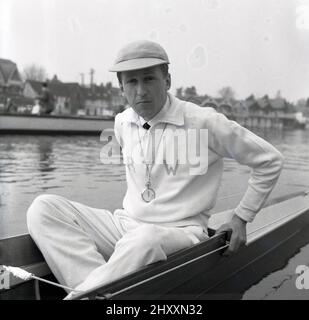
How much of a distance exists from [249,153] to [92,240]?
0.85 m

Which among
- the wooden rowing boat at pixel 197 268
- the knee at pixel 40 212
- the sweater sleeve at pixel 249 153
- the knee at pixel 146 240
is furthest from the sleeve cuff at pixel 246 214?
the knee at pixel 40 212

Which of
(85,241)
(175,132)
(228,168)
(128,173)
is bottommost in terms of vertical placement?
(228,168)

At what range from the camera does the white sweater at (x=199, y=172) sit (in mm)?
2053

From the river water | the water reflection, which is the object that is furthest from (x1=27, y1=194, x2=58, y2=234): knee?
the water reflection

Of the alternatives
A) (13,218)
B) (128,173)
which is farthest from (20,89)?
(128,173)

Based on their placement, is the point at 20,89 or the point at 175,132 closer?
the point at 175,132

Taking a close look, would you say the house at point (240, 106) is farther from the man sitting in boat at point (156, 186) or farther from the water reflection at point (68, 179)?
the man sitting in boat at point (156, 186)

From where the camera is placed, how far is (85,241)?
6.82 feet

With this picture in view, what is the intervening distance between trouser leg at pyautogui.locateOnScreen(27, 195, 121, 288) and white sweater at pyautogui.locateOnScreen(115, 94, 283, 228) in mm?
245

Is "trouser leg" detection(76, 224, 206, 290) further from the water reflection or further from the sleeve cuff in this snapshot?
the water reflection

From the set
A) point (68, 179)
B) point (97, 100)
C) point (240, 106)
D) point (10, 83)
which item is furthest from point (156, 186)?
point (10, 83)
